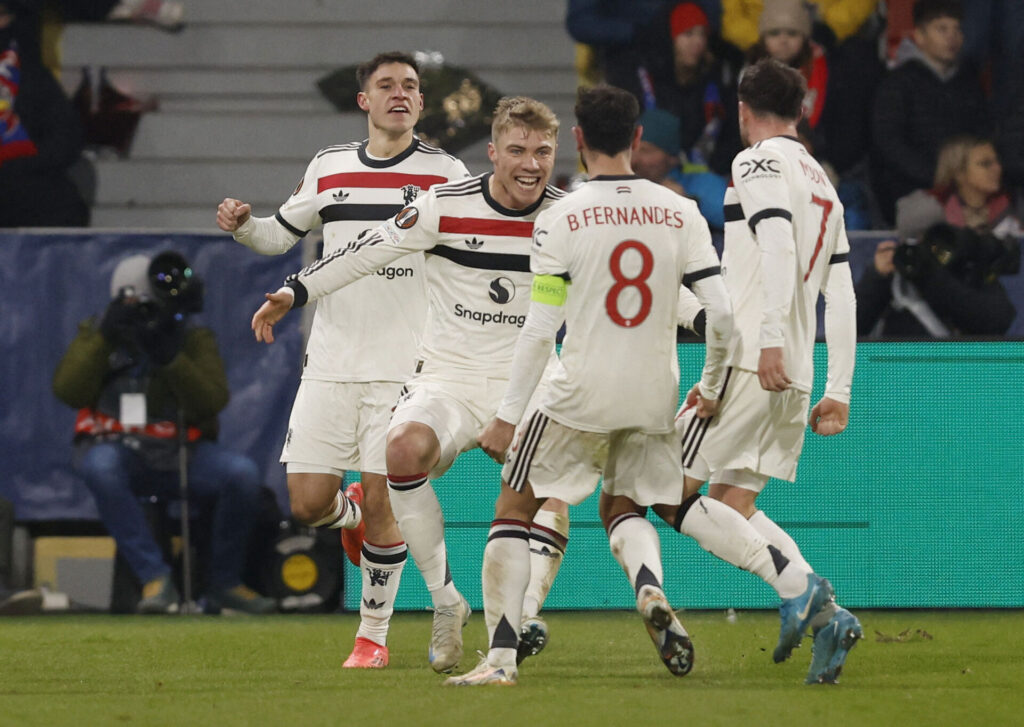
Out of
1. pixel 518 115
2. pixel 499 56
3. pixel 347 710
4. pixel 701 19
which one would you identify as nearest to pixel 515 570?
pixel 347 710

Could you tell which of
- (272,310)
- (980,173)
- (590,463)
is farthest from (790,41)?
(590,463)

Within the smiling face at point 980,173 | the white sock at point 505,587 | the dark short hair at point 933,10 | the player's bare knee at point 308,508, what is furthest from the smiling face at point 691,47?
the white sock at point 505,587

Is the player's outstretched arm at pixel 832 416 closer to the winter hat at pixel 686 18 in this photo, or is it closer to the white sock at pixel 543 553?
the white sock at pixel 543 553

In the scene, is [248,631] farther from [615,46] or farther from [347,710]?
[615,46]

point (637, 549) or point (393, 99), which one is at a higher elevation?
point (393, 99)

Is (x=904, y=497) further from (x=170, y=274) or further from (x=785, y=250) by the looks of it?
(x=170, y=274)

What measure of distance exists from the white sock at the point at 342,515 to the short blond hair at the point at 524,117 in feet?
6.26

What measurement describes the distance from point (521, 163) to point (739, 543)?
1498 mm

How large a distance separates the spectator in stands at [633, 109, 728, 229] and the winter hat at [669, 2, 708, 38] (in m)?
0.68

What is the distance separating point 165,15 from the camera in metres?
12.1

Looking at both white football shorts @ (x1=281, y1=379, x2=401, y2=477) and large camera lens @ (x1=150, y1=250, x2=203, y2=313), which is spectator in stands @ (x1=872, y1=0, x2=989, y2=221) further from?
white football shorts @ (x1=281, y1=379, x2=401, y2=477)

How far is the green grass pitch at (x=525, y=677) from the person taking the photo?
476 cm

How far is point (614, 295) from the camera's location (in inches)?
210

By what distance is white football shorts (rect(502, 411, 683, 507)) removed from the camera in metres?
5.43
